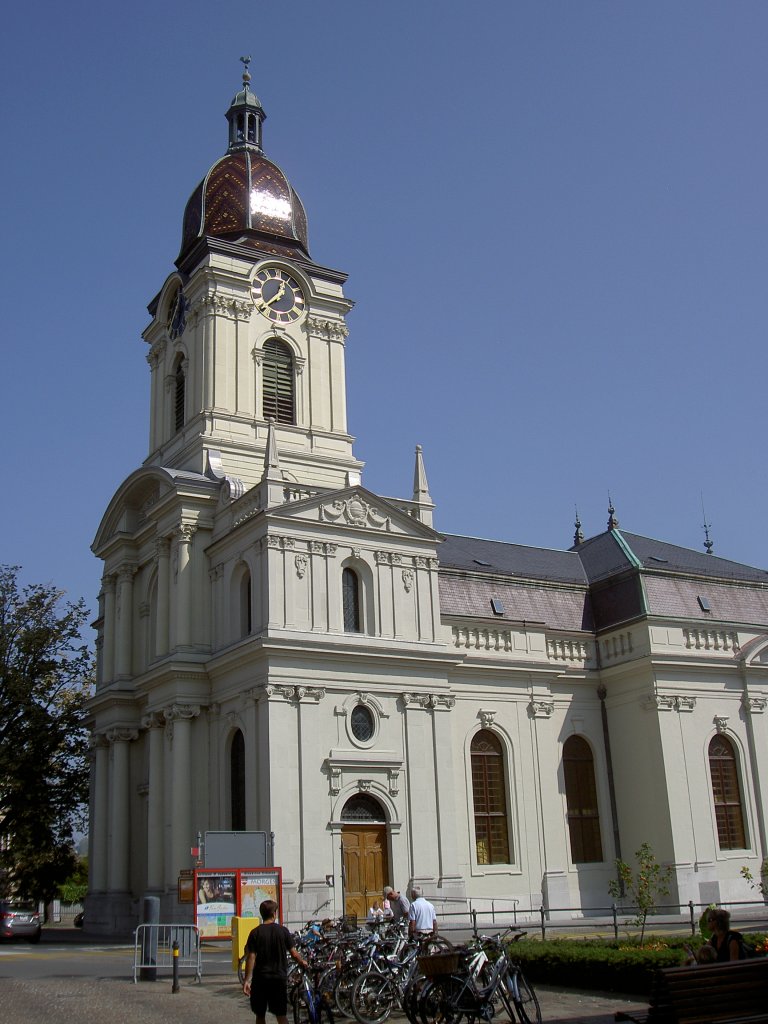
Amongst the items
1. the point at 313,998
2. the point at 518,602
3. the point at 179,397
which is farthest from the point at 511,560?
the point at 313,998

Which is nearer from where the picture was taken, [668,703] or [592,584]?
[668,703]

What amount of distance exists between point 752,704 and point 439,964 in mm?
28797

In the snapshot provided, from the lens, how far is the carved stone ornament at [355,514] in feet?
114

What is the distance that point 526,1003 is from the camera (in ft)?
54.6

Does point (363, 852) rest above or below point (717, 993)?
above

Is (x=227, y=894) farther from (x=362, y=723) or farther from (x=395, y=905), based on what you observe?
(x=362, y=723)

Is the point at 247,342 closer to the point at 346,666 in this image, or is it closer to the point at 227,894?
the point at 346,666

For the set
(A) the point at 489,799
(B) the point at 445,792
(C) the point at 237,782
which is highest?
(C) the point at 237,782

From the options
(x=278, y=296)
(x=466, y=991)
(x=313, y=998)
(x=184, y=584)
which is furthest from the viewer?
(x=278, y=296)

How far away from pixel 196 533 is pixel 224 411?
570 cm

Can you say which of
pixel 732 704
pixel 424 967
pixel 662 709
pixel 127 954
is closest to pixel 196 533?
pixel 127 954

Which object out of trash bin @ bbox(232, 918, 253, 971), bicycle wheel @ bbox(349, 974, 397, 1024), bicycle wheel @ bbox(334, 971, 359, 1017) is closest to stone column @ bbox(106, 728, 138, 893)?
trash bin @ bbox(232, 918, 253, 971)

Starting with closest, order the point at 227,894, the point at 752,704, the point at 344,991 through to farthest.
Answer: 1. the point at 344,991
2. the point at 227,894
3. the point at 752,704

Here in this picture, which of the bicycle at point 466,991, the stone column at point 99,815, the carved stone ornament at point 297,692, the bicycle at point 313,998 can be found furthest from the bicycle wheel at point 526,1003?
the stone column at point 99,815
